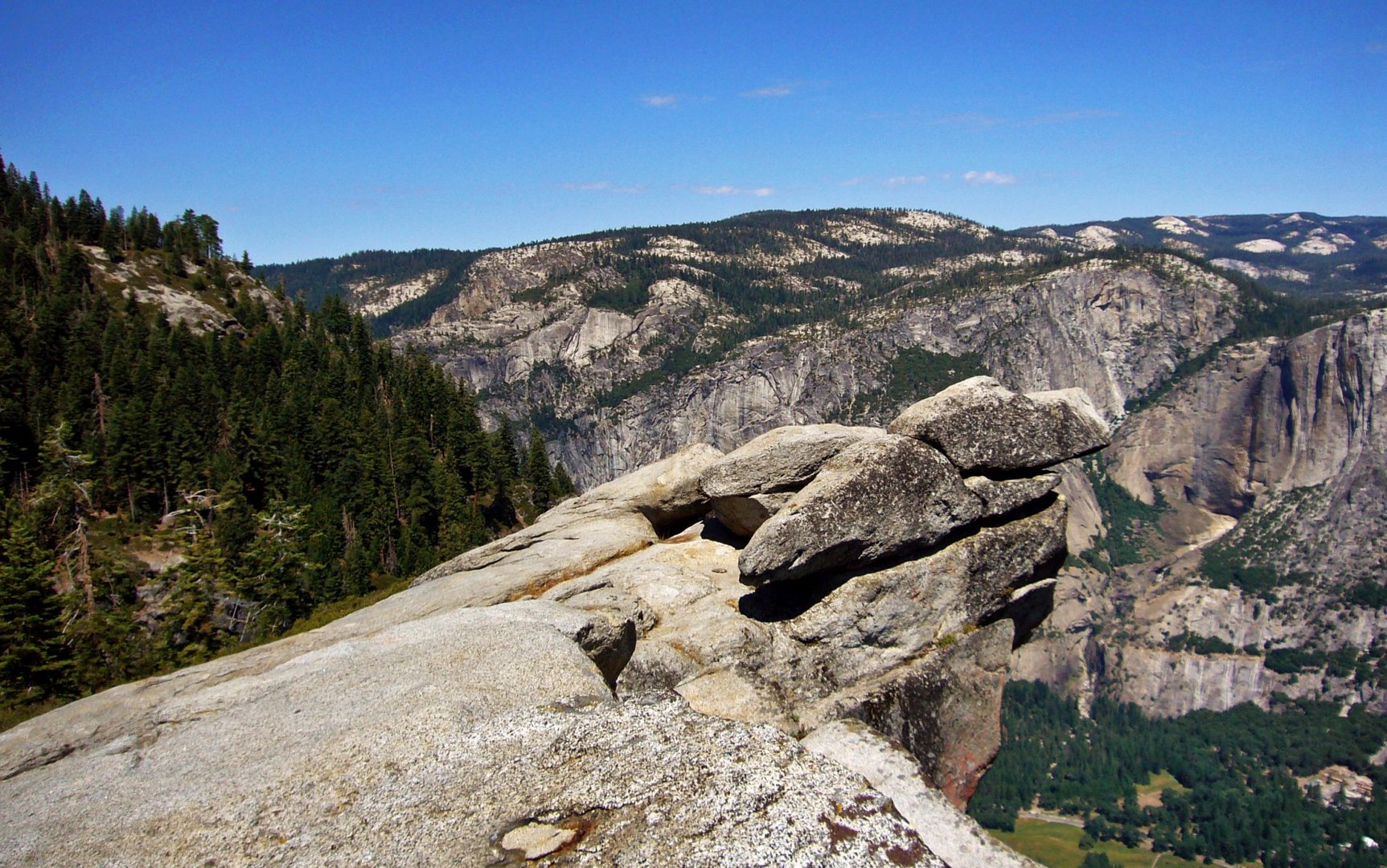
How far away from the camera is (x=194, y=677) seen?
71.0ft

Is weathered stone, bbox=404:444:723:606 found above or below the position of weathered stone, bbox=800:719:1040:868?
above

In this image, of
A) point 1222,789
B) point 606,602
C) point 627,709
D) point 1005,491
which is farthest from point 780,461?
point 1222,789

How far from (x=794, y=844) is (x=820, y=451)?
700 inches

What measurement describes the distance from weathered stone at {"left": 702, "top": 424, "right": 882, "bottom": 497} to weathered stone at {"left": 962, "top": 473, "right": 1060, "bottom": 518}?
12.3 feet

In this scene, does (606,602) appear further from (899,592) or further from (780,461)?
(899,592)

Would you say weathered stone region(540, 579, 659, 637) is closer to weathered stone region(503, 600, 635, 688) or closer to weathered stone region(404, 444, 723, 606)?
weathered stone region(503, 600, 635, 688)

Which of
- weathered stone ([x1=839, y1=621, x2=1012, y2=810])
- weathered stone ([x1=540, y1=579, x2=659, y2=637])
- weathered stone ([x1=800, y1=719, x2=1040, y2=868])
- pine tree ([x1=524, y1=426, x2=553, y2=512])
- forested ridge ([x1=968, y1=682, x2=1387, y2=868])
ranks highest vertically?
weathered stone ([x1=540, y1=579, x2=659, y2=637])

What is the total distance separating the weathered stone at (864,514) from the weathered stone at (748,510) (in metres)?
3.13

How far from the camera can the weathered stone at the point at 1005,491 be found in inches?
1025

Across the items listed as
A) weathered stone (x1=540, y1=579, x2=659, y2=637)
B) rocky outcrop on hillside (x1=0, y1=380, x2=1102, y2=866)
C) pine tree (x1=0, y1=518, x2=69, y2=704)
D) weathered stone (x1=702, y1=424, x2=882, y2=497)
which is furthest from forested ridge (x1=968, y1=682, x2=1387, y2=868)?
pine tree (x1=0, y1=518, x2=69, y2=704)

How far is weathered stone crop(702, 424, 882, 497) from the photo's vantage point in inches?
1120

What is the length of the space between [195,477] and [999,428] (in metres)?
112

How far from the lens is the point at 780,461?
28.8 meters

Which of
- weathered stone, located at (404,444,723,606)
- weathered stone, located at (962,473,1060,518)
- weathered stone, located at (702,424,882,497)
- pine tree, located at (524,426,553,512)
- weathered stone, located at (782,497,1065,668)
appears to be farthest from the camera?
pine tree, located at (524,426,553,512)
